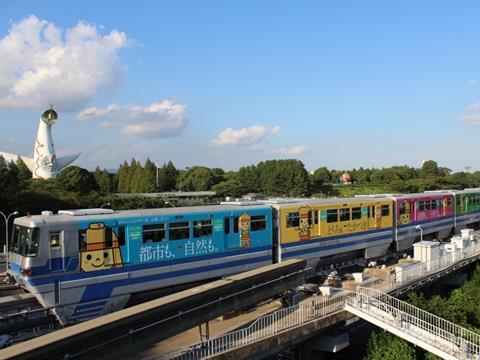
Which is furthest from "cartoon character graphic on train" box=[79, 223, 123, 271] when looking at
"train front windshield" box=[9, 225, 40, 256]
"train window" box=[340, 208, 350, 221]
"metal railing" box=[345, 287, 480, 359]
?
"train window" box=[340, 208, 350, 221]

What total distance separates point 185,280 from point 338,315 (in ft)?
17.3

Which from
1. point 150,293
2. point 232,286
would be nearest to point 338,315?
point 232,286

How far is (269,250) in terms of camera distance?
19266 millimetres

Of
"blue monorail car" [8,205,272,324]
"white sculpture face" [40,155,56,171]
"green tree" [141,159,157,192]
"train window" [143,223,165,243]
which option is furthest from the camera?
"green tree" [141,159,157,192]

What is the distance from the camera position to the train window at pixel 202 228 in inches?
656

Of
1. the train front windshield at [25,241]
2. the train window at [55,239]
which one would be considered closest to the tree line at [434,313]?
the train window at [55,239]

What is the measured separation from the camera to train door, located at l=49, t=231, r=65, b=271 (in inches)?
519

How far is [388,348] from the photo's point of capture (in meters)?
15.5

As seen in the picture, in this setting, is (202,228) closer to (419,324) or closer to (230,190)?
(419,324)

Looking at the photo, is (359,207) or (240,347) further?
(359,207)

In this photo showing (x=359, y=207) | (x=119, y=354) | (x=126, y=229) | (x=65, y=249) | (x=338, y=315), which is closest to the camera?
(x=119, y=354)

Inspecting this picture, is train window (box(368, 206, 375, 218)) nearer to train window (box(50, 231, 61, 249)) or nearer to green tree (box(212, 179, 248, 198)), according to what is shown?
train window (box(50, 231, 61, 249))

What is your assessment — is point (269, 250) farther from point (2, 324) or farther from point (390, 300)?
point (2, 324)

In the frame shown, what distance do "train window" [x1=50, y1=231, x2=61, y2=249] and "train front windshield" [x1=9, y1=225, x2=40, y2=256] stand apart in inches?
15.0
